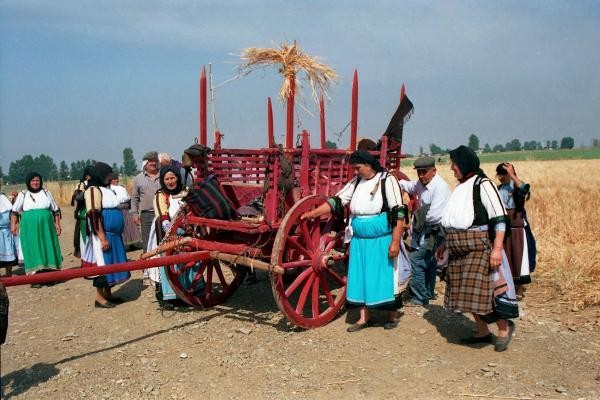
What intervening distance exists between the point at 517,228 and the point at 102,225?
4.55m

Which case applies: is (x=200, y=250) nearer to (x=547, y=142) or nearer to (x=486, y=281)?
(x=486, y=281)

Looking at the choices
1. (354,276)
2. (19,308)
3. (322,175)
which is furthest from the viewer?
(19,308)

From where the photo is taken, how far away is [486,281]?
4.32 m

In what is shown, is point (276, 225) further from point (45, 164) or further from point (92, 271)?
point (45, 164)

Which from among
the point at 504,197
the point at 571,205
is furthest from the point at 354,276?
the point at 571,205

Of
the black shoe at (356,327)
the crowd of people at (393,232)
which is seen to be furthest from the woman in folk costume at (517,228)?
the black shoe at (356,327)

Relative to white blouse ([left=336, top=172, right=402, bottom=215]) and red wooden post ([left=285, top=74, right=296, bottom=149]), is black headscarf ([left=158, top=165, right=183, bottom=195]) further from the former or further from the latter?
white blouse ([left=336, top=172, right=402, bottom=215])

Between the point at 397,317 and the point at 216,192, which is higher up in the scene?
the point at 216,192

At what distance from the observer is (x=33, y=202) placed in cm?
770

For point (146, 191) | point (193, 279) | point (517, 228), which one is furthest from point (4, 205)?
point (517, 228)

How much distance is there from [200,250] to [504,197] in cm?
333

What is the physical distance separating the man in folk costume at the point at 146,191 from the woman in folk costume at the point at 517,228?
4.36 m

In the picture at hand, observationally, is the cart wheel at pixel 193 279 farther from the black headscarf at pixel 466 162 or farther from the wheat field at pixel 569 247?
the wheat field at pixel 569 247

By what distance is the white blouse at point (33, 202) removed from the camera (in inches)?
303
